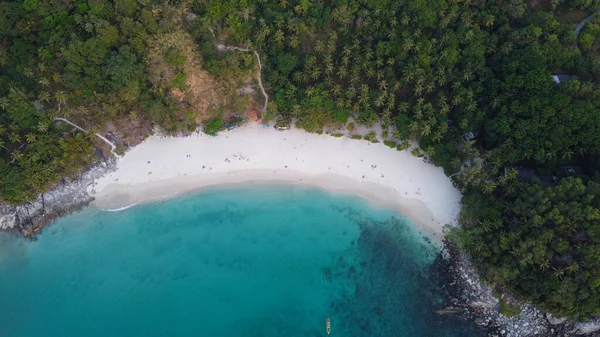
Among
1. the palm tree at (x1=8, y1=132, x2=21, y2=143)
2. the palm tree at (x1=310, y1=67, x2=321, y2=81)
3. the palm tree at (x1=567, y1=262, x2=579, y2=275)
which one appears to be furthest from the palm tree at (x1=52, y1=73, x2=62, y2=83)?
the palm tree at (x1=567, y1=262, x2=579, y2=275)

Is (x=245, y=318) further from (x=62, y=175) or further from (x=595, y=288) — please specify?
(x=595, y=288)

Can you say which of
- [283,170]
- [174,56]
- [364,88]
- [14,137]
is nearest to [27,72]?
[14,137]

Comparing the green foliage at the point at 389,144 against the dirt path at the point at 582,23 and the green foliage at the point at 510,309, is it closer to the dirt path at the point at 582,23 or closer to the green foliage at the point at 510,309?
the green foliage at the point at 510,309

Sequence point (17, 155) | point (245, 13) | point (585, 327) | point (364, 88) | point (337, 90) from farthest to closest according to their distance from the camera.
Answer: point (337, 90) → point (245, 13) → point (364, 88) → point (17, 155) → point (585, 327)

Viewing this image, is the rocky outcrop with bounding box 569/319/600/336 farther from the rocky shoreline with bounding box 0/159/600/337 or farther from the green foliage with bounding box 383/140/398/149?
the green foliage with bounding box 383/140/398/149

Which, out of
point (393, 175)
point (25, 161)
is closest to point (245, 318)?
point (393, 175)

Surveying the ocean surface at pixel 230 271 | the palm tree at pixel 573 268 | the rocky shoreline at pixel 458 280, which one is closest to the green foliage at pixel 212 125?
the ocean surface at pixel 230 271

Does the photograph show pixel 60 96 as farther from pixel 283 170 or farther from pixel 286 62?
pixel 283 170
